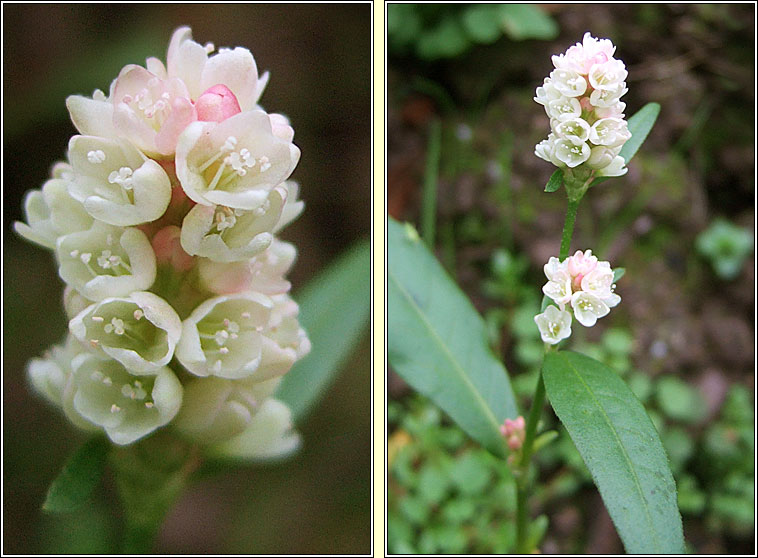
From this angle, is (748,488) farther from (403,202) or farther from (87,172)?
(87,172)

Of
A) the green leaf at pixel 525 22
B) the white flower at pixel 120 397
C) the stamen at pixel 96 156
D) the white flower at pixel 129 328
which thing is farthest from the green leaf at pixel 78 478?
the green leaf at pixel 525 22

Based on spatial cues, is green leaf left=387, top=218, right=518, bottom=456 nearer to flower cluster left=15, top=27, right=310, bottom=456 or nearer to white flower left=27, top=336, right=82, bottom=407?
flower cluster left=15, top=27, right=310, bottom=456

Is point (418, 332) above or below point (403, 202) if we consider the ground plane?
above

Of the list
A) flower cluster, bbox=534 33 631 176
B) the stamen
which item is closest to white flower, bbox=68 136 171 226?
A: the stamen

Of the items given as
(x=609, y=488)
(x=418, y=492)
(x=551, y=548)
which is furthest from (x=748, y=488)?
(x=609, y=488)

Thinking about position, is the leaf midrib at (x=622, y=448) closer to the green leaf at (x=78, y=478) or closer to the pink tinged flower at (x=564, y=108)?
the pink tinged flower at (x=564, y=108)

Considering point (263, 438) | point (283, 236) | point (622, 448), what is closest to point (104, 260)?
point (263, 438)

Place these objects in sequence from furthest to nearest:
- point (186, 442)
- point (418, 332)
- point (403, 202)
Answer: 1. point (403, 202)
2. point (418, 332)
3. point (186, 442)
